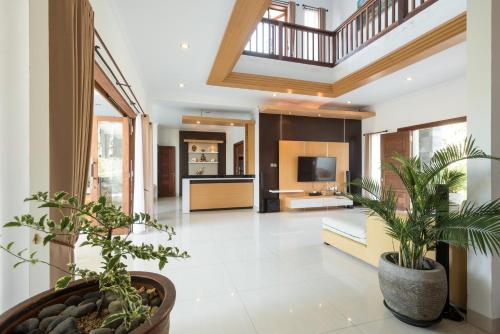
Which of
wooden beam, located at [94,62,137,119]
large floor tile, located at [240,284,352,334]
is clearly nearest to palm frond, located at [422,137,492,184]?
large floor tile, located at [240,284,352,334]

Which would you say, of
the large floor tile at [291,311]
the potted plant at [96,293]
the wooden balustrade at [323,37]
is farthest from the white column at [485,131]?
the wooden balustrade at [323,37]

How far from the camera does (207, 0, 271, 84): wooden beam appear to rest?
2509mm

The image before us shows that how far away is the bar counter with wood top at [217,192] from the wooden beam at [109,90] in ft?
8.48

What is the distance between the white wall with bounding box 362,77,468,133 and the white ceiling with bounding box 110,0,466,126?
186mm

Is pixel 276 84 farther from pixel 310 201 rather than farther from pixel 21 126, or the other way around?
pixel 21 126

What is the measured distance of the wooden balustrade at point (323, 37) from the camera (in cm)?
437

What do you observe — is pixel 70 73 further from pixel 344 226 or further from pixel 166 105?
pixel 166 105

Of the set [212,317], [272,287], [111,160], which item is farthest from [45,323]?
[111,160]

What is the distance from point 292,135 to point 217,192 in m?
2.43

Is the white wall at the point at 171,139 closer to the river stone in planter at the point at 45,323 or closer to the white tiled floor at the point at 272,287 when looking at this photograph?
the white tiled floor at the point at 272,287

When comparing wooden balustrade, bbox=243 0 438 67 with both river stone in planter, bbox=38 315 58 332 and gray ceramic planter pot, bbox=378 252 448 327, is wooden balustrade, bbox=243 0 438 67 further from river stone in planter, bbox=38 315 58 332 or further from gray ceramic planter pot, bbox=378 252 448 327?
river stone in planter, bbox=38 315 58 332

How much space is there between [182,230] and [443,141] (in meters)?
5.45

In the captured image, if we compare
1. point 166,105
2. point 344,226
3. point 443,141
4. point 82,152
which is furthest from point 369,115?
point 82,152

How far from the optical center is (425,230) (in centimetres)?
183
